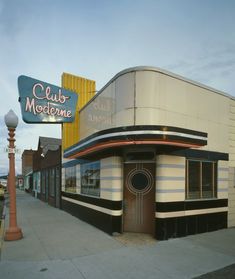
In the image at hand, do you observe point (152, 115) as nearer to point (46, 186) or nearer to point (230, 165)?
→ point (230, 165)

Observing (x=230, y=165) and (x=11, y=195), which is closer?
(x=11, y=195)

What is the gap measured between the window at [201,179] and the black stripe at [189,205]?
0.63ft

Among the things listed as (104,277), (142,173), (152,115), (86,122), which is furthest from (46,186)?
(104,277)

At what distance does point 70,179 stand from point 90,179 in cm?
337

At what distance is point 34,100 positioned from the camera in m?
9.79

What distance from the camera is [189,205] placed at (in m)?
8.77

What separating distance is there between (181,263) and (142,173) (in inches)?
126

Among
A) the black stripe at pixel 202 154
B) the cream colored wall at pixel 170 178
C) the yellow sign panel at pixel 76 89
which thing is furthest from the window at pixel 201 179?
the yellow sign panel at pixel 76 89

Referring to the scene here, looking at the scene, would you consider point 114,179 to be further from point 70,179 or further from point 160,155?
point 70,179

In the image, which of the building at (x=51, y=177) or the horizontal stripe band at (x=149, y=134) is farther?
the building at (x=51, y=177)

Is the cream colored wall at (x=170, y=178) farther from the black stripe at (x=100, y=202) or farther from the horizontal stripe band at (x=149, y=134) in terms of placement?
the black stripe at (x=100, y=202)

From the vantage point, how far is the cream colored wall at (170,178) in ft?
26.8

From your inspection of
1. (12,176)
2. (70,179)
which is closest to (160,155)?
(12,176)

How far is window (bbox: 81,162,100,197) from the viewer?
10.2m
